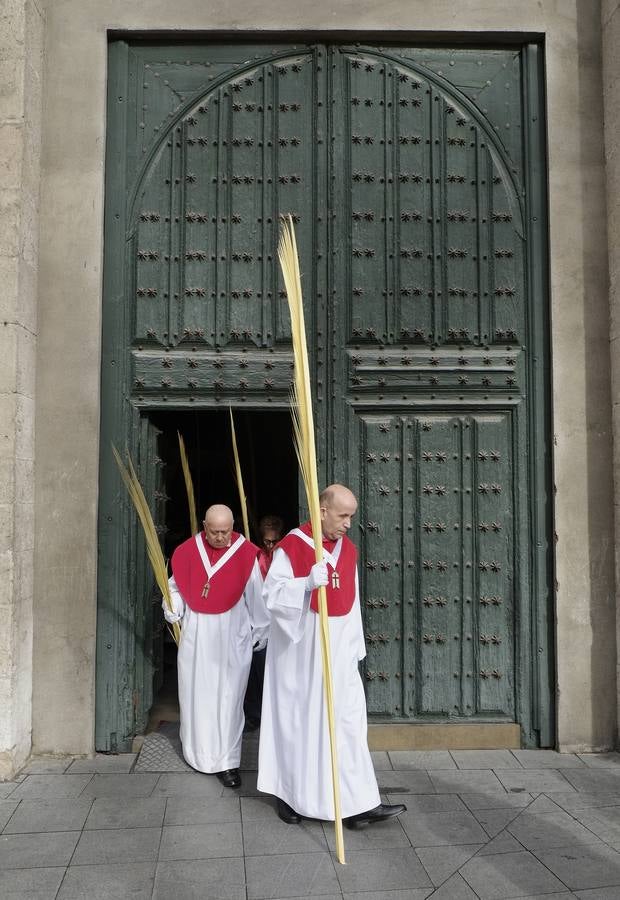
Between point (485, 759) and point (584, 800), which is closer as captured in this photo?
point (584, 800)

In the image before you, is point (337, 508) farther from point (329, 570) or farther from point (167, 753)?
point (167, 753)

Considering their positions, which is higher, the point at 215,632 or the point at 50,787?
the point at 215,632

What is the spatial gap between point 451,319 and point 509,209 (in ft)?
3.08

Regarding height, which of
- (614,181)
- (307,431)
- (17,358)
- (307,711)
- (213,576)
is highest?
(614,181)

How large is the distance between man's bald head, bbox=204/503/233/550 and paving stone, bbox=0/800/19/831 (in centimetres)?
189

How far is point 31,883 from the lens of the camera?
3.69m

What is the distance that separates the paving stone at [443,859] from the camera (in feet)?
12.3

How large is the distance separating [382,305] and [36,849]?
407cm

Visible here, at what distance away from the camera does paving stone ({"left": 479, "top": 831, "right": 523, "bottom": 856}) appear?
4003 mm

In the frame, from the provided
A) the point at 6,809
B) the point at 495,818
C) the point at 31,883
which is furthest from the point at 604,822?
the point at 6,809

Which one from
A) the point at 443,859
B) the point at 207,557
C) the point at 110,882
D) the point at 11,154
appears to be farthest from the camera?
the point at 11,154

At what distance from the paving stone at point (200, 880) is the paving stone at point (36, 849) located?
1.74 ft

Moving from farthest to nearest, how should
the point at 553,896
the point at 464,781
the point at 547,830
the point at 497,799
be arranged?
the point at 464,781 < the point at 497,799 < the point at 547,830 < the point at 553,896

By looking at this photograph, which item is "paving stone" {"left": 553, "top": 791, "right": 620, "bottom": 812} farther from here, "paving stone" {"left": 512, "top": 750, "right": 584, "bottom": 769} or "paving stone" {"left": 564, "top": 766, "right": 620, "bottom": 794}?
"paving stone" {"left": 512, "top": 750, "right": 584, "bottom": 769}
